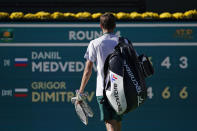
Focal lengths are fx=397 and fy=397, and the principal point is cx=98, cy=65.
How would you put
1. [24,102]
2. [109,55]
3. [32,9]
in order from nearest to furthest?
[109,55] → [24,102] → [32,9]

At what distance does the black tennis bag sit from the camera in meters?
3.77

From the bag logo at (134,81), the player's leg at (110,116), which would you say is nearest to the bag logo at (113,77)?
the bag logo at (134,81)

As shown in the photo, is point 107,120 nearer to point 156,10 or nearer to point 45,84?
point 45,84

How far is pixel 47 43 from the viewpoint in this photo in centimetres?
598

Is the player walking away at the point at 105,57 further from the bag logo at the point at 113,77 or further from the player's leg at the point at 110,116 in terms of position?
the bag logo at the point at 113,77

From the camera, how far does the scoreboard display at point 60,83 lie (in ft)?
19.6

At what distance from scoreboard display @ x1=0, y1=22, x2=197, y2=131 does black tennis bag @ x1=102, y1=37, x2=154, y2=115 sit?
2.09 m

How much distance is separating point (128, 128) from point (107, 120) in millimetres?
2012

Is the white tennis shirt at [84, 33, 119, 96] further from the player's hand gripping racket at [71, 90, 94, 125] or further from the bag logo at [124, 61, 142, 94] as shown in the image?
the bag logo at [124, 61, 142, 94]

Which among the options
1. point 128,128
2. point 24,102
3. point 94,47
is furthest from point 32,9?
point 94,47

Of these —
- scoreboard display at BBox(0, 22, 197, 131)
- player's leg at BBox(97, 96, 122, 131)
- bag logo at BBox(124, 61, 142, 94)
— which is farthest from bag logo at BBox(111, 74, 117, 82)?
scoreboard display at BBox(0, 22, 197, 131)

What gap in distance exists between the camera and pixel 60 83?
5969 mm

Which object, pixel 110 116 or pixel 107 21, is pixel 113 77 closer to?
pixel 110 116

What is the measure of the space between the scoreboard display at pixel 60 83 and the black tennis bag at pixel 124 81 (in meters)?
2.09
